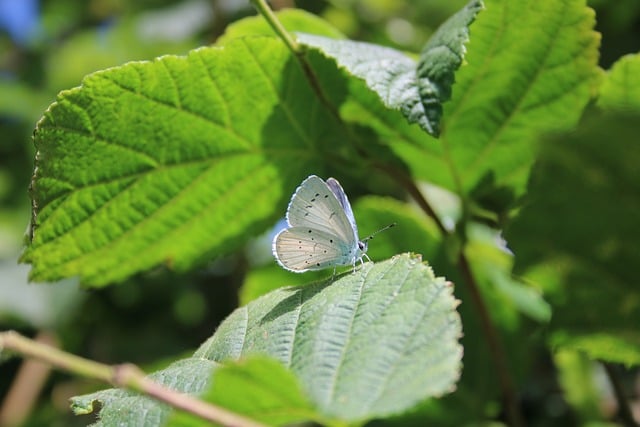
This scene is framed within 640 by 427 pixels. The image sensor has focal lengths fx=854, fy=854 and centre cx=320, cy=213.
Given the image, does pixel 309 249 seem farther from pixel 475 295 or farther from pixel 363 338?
pixel 363 338

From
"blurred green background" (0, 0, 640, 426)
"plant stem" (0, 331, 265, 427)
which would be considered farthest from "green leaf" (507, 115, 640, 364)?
"blurred green background" (0, 0, 640, 426)

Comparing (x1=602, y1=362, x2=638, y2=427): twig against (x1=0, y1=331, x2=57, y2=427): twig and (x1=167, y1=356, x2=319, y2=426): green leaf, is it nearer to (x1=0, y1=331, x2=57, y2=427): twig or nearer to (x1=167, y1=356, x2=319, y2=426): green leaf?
(x1=167, y1=356, x2=319, y2=426): green leaf

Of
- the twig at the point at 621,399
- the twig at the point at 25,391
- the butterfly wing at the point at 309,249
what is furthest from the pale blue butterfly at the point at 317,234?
the twig at the point at 25,391

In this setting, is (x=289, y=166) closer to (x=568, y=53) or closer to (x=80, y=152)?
(x=80, y=152)

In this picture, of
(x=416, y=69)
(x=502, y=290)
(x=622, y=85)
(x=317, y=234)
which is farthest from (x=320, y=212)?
(x=502, y=290)

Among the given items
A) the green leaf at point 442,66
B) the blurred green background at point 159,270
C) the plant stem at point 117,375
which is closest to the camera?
the plant stem at point 117,375

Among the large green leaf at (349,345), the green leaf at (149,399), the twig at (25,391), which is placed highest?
the large green leaf at (349,345)

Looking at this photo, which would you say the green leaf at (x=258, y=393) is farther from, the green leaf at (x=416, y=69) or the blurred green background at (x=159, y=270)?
the blurred green background at (x=159, y=270)

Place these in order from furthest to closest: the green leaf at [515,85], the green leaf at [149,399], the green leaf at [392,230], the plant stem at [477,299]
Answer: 1. the green leaf at [392,230]
2. the plant stem at [477,299]
3. the green leaf at [515,85]
4. the green leaf at [149,399]
